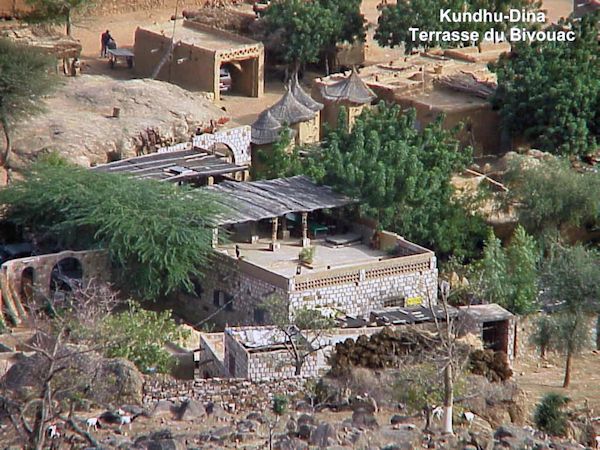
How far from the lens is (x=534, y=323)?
3816 centimetres

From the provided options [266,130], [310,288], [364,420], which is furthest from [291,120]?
[364,420]

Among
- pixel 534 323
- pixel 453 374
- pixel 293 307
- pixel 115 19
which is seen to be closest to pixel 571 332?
pixel 534 323

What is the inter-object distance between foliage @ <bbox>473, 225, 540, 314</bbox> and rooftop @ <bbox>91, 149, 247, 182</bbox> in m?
5.84

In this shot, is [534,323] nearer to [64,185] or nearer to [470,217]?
[470,217]

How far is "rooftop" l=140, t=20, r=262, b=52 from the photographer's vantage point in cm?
5119

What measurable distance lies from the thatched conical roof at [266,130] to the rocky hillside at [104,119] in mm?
1418

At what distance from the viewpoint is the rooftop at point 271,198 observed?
130ft

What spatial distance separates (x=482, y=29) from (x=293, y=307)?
18.7 metres

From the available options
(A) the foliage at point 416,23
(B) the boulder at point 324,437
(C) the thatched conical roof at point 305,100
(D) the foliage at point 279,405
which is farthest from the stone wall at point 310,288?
(A) the foliage at point 416,23

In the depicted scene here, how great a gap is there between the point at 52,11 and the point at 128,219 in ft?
54.6

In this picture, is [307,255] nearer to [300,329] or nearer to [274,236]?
[274,236]

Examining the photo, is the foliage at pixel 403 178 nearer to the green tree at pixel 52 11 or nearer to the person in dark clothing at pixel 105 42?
the person in dark clothing at pixel 105 42

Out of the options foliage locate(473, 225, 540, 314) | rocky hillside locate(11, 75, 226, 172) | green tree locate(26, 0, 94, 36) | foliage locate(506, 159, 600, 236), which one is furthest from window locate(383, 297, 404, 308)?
green tree locate(26, 0, 94, 36)

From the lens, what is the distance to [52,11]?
53656mm
